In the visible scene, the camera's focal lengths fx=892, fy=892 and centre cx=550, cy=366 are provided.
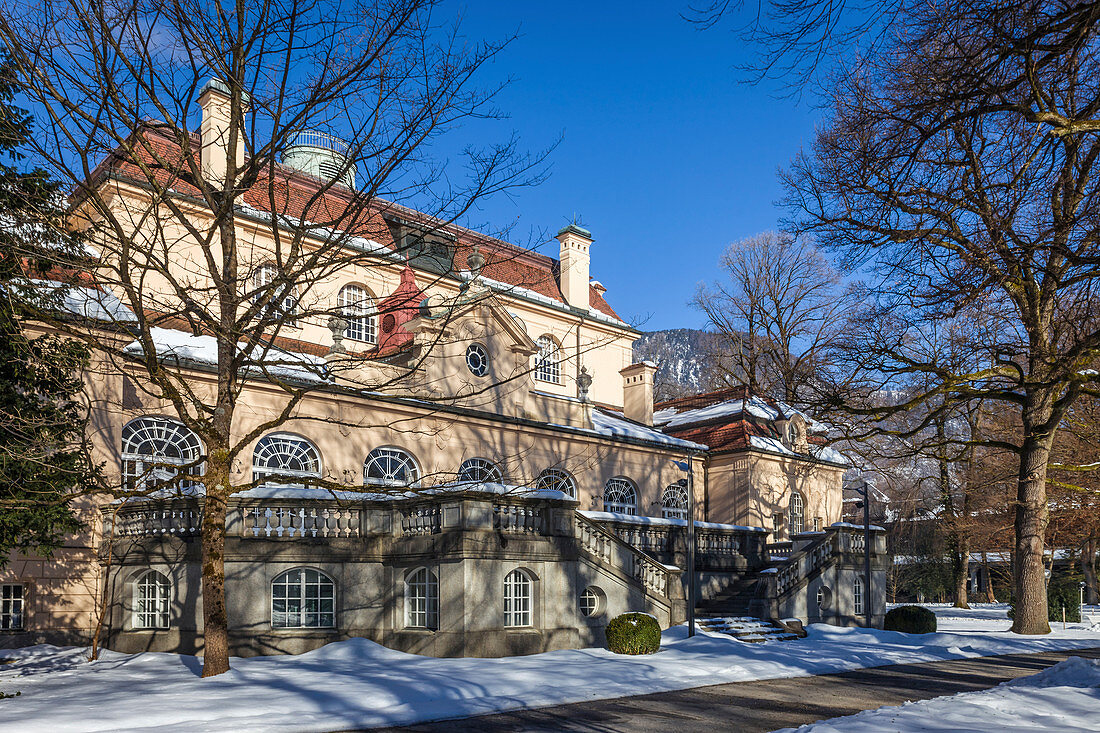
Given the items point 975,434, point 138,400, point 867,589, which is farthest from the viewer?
point 975,434

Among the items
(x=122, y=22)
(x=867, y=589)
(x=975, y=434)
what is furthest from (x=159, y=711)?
(x=975, y=434)

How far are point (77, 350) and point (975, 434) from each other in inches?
1346

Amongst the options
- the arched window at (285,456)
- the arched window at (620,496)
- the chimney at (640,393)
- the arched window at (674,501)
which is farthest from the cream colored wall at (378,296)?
the arched window at (674,501)

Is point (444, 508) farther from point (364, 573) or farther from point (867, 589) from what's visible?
point (867, 589)

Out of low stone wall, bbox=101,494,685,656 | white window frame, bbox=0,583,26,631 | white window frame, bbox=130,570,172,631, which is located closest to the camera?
low stone wall, bbox=101,494,685,656

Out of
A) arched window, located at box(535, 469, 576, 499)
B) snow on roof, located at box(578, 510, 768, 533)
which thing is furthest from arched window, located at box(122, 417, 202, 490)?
arched window, located at box(535, 469, 576, 499)

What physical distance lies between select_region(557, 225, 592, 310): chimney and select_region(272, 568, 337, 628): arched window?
888 inches

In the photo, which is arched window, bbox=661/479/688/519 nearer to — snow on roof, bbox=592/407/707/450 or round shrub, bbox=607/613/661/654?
snow on roof, bbox=592/407/707/450

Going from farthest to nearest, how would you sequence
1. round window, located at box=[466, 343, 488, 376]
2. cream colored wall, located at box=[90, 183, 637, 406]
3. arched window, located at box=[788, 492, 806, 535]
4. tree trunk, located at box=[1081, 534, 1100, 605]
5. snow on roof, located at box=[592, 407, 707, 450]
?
1. tree trunk, located at box=[1081, 534, 1100, 605]
2. arched window, located at box=[788, 492, 806, 535]
3. snow on roof, located at box=[592, 407, 707, 450]
4. round window, located at box=[466, 343, 488, 376]
5. cream colored wall, located at box=[90, 183, 637, 406]

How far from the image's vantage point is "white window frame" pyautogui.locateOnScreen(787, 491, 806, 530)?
117 feet

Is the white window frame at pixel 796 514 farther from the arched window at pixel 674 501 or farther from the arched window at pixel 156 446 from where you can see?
the arched window at pixel 156 446

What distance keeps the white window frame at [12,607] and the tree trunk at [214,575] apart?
7309 millimetres

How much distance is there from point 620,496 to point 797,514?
9.17 m

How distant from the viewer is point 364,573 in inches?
718
